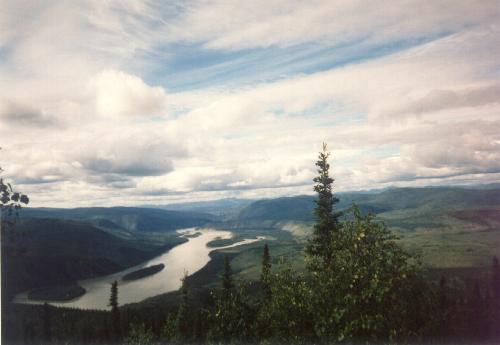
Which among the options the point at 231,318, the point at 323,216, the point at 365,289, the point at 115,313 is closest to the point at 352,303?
the point at 365,289

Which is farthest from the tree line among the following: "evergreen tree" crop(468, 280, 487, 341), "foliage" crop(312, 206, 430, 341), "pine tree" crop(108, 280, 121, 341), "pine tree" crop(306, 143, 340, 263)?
"evergreen tree" crop(468, 280, 487, 341)

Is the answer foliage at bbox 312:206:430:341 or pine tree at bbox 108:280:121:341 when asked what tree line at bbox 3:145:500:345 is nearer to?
foliage at bbox 312:206:430:341

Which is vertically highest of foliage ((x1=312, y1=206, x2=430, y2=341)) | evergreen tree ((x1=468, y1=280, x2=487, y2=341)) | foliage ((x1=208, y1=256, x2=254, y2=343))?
foliage ((x1=312, y1=206, x2=430, y2=341))

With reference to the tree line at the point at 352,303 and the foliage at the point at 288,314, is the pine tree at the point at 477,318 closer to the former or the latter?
the tree line at the point at 352,303

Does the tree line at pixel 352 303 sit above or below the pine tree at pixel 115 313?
above

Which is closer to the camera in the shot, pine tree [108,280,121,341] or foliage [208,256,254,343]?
foliage [208,256,254,343]

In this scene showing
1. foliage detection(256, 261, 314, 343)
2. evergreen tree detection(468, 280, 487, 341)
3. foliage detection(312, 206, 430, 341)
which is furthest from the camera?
evergreen tree detection(468, 280, 487, 341)

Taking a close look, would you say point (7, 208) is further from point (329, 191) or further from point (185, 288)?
point (185, 288)

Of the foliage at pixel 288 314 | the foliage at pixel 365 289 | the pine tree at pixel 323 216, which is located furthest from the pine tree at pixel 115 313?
the foliage at pixel 365 289

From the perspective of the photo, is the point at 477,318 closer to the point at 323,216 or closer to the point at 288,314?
the point at 323,216
